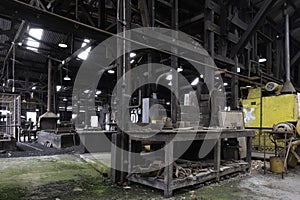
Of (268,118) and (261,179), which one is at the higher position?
(268,118)

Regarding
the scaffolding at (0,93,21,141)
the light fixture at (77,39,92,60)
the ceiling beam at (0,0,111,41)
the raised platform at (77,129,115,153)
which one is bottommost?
the raised platform at (77,129,115,153)

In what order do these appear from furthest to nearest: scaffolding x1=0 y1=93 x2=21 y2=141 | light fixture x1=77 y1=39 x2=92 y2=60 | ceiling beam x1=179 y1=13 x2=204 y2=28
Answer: scaffolding x1=0 y1=93 x2=21 y2=141 → light fixture x1=77 y1=39 x2=92 y2=60 → ceiling beam x1=179 y1=13 x2=204 y2=28

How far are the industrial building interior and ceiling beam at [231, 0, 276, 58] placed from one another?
27 mm

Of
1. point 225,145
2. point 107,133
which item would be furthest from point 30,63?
point 225,145

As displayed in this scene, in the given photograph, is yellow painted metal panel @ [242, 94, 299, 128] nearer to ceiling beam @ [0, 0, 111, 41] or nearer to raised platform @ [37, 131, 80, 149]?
ceiling beam @ [0, 0, 111, 41]

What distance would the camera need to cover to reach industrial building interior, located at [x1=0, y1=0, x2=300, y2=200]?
10.6 feet

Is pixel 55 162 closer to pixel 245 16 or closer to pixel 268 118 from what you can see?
pixel 268 118

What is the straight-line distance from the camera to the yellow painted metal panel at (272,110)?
5570mm

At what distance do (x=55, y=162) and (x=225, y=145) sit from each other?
152 inches

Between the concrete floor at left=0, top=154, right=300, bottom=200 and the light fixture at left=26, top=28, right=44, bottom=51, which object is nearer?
the concrete floor at left=0, top=154, right=300, bottom=200

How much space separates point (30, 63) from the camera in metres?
10.5

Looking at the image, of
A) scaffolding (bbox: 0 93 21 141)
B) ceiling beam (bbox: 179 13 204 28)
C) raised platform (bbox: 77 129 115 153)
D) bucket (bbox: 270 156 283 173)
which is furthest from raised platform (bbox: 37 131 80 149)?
bucket (bbox: 270 156 283 173)

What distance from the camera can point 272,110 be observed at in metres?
6.09

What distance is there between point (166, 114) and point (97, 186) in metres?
3.04
